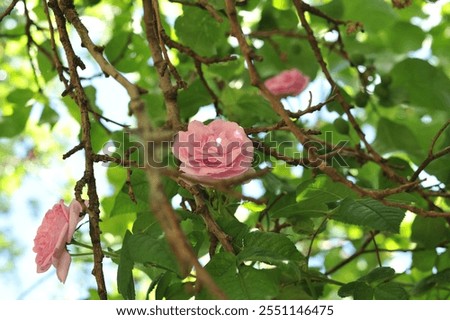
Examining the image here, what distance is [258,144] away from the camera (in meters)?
0.69

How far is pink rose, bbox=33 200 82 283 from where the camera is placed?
25.4 inches

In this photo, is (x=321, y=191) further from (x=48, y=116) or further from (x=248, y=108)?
(x=48, y=116)

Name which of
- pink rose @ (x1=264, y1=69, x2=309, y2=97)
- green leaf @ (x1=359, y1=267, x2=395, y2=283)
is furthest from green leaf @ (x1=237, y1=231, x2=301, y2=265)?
pink rose @ (x1=264, y1=69, x2=309, y2=97)

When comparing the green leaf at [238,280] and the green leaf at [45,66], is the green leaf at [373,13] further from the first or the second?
the green leaf at [238,280]

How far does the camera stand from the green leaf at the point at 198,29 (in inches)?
38.1

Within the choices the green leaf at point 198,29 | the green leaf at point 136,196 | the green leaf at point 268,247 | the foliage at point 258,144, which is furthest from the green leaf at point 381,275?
the green leaf at point 198,29

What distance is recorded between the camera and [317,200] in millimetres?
701

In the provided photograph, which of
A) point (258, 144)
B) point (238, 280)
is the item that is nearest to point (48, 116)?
point (258, 144)

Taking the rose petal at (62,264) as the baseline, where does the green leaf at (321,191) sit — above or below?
below

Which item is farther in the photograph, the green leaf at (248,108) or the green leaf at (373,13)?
the green leaf at (373,13)

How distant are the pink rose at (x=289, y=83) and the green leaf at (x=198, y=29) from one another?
20cm

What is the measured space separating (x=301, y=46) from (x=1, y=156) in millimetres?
1299

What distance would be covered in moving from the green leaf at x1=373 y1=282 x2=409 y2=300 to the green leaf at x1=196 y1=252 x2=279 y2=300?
121mm
